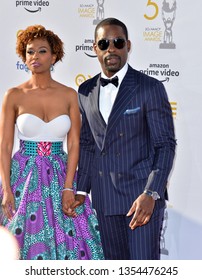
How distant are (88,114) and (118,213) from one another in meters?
0.65

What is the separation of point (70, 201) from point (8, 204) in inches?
16.2

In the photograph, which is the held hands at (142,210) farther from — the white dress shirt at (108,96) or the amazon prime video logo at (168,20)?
the amazon prime video logo at (168,20)

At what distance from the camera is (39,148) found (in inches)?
145

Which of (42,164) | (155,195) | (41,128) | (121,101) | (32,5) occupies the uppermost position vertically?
(32,5)

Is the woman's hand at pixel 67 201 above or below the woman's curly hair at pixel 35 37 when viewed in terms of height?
below

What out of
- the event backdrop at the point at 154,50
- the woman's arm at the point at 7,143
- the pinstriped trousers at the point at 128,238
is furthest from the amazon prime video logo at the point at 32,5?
the pinstriped trousers at the point at 128,238

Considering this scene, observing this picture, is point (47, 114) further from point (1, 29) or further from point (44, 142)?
point (1, 29)

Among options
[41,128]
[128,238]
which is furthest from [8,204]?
[128,238]

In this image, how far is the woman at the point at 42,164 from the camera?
11.9ft

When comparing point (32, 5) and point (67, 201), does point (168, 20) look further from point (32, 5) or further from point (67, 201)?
point (67, 201)

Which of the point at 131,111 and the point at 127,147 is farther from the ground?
the point at 131,111

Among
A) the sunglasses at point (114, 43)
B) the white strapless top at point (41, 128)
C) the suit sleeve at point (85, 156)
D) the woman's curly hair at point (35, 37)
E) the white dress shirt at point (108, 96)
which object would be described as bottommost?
the suit sleeve at point (85, 156)
